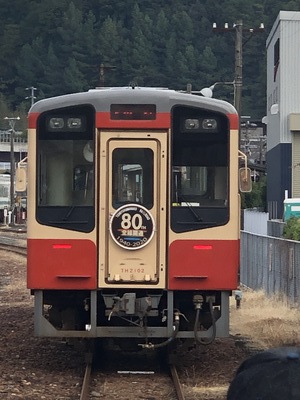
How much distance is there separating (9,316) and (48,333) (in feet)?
18.8

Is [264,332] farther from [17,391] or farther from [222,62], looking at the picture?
[222,62]

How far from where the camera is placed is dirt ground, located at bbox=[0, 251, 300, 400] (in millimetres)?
9562

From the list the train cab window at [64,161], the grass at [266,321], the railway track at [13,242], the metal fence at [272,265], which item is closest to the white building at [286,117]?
the railway track at [13,242]

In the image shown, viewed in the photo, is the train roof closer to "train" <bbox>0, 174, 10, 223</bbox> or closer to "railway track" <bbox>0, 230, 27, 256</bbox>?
"railway track" <bbox>0, 230, 27, 256</bbox>

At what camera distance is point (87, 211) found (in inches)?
397

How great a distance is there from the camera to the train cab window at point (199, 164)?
33.2ft

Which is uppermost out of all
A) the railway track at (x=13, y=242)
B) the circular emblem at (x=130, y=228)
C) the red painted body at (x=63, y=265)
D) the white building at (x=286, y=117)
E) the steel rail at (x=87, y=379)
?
the white building at (x=286, y=117)

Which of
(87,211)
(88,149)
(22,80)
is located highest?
(22,80)

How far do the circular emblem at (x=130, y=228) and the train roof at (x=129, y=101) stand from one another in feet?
3.54

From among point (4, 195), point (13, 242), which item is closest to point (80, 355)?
point (13, 242)

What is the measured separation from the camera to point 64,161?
10211 mm

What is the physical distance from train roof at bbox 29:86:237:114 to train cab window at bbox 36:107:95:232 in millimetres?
87

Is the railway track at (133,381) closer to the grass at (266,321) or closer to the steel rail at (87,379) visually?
the steel rail at (87,379)

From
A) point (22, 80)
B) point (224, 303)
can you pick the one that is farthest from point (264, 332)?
point (22, 80)
